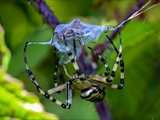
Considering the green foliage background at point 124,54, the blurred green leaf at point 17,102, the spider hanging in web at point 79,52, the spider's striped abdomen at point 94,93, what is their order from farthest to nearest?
1. the green foliage background at point 124,54
2. the spider's striped abdomen at point 94,93
3. the spider hanging in web at point 79,52
4. the blurred green leaf at point 17,102

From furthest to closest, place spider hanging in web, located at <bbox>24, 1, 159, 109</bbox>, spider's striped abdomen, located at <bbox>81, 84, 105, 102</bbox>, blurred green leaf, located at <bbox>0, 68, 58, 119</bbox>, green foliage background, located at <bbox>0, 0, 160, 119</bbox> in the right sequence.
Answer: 1. green foliage background, located at <bbox>0, 0, 160, 119</bbox>
2. spider's striped abdomen, located at <bbox>81, 84, 105, 102</bbox>
3. spider hanging in web, located at <bbox>24, 1, 159, 109</bbox>
4. blurred green leaf, located at <bbox>0, 68, 58, 119</bbox>

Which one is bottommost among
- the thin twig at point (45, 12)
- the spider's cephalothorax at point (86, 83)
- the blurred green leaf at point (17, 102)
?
the blurred green leaf at point (17, 102)

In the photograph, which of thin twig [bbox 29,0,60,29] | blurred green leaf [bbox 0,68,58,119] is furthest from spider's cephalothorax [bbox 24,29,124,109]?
blurred green leaf [bbox 0,68,58,119]

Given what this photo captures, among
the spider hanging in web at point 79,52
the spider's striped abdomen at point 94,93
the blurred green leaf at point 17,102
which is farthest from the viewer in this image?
the spider's striped abdomen at point 94,93

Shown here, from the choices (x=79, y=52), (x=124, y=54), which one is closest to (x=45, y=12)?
(x=79, y=52)

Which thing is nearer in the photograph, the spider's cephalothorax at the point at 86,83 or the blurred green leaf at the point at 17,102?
the blurred green leaf at the point at 17,102

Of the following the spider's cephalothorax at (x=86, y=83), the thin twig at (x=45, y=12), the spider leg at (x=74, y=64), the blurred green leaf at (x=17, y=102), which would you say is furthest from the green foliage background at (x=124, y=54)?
the blurred green leaf at (x=17, y=102)

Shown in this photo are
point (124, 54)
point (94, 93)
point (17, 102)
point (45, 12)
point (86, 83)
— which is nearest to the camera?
point (17, 102)

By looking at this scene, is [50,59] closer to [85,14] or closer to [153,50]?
[85,14]

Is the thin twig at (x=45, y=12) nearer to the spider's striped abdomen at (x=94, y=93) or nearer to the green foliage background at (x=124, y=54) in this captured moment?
the spider's striped abdomen at (x=94, y=93)

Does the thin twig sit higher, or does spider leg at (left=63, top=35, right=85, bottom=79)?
the thin twig

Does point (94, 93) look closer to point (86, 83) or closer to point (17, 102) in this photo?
point (86, 83)

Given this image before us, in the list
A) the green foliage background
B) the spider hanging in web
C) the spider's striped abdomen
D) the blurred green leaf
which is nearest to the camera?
the blurred green leaf

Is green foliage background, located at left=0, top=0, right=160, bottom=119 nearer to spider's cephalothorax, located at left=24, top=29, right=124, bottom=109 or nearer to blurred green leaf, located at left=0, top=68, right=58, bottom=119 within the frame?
spider's cephalothorax, located at left=24, top=29, right=124, bottom=109
